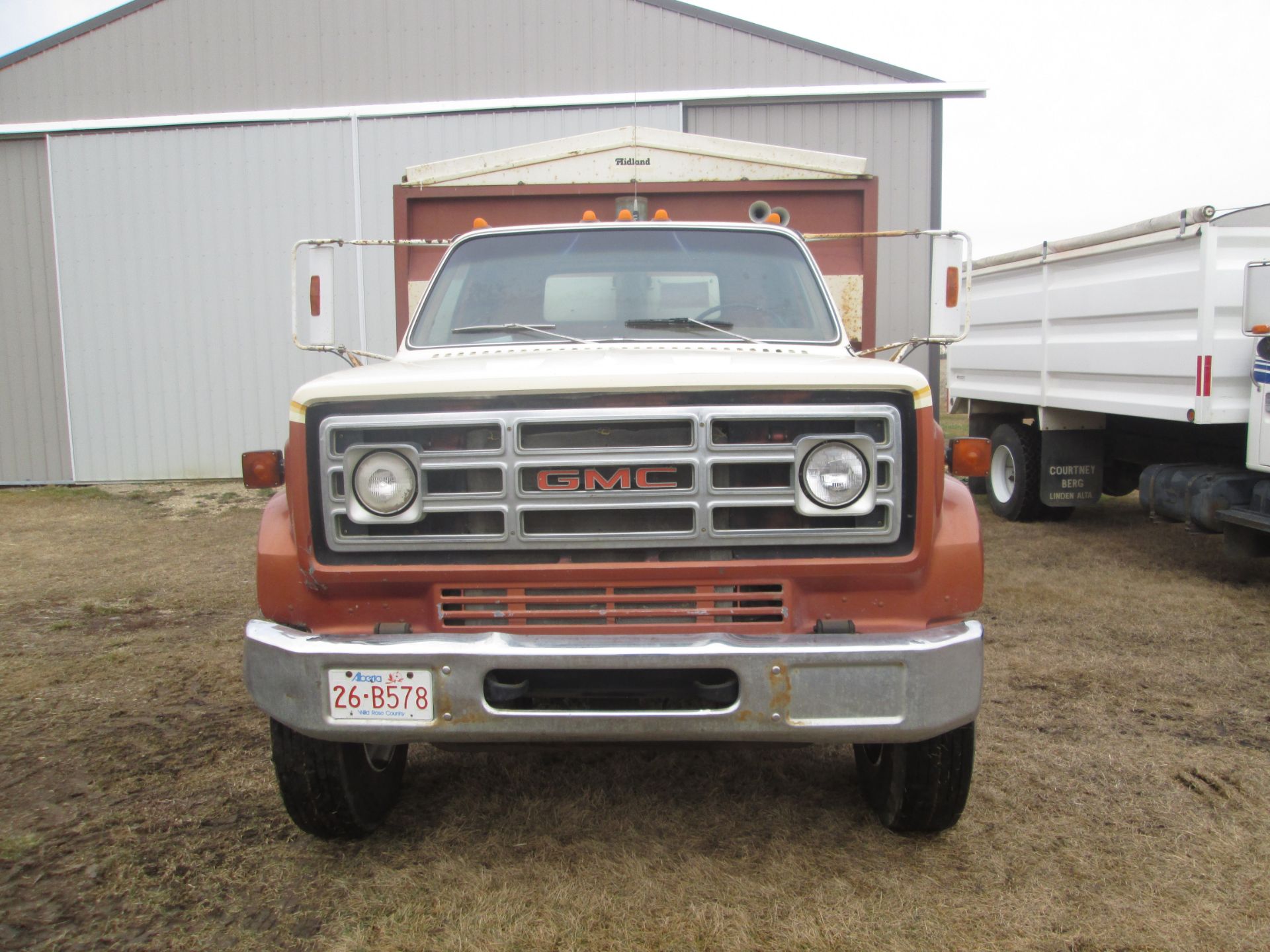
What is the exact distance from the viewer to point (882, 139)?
38.4 ft

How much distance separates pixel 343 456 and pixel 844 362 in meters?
1.41

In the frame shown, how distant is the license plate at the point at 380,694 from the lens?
95.0 inches

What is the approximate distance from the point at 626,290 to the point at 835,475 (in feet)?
4.70

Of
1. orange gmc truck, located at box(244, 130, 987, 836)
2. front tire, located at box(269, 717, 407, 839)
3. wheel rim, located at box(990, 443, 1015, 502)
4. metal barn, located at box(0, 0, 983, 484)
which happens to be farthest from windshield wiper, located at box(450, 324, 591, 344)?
metal barn, located at box(0, 0, 983, 484)

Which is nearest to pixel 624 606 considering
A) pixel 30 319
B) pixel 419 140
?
pixel 419 140

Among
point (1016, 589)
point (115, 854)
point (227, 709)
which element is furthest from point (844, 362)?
point (1016, 589)

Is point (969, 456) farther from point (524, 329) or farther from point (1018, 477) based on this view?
point (1018, 477)

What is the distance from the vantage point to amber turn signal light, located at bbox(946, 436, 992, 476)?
3.08m

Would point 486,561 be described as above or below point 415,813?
above

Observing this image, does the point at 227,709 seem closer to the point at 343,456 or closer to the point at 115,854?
the point at 115,854

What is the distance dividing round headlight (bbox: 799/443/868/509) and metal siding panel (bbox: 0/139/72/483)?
12218mm

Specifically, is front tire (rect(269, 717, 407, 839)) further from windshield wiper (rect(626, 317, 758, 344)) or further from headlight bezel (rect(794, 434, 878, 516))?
windshield wiper (rect(626, 317, 758, 344))

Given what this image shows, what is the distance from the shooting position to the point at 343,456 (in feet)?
8.38

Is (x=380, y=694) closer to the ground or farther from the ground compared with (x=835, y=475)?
closer to the ground
